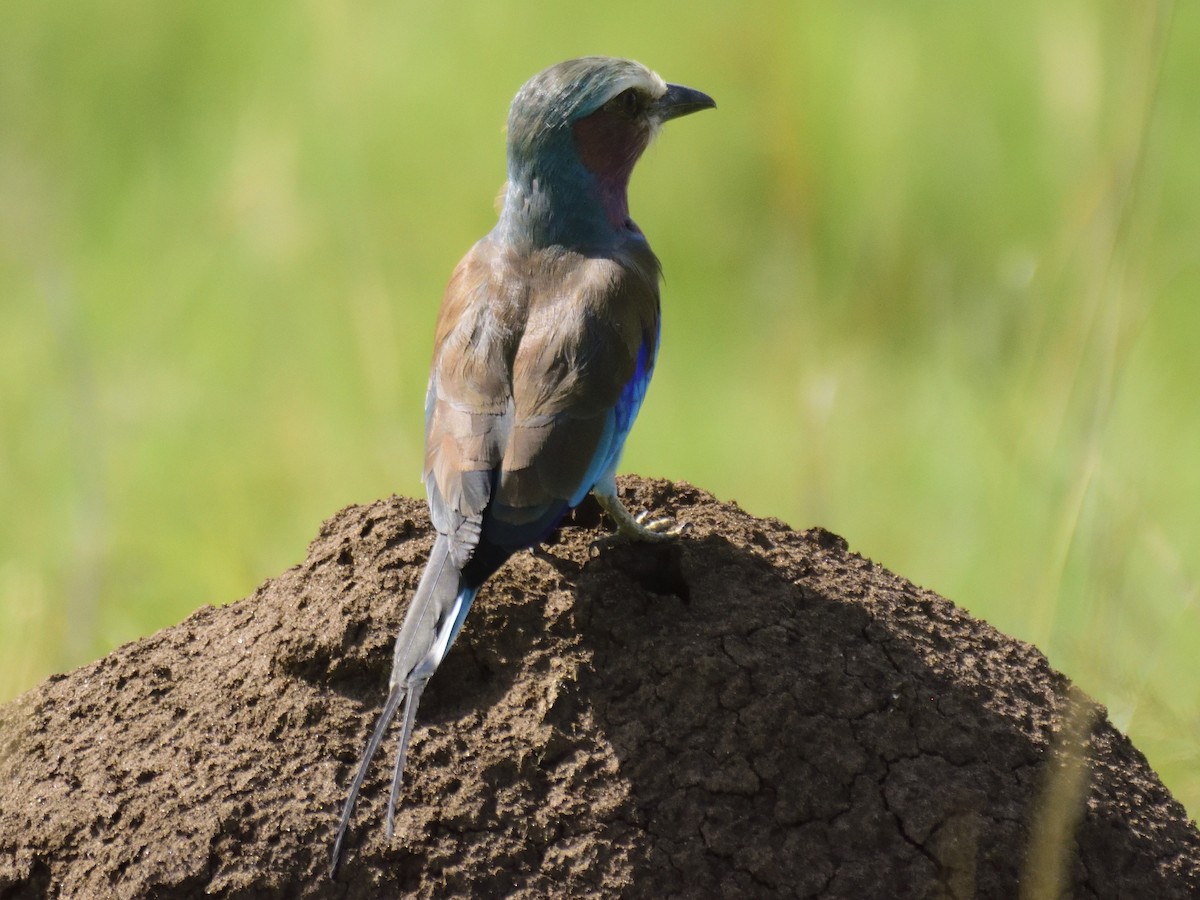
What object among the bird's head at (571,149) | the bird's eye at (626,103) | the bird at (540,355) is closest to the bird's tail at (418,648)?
the bird at (540,355)

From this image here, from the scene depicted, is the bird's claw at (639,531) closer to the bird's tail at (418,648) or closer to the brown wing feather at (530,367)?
the brown wing feather at (530,367)

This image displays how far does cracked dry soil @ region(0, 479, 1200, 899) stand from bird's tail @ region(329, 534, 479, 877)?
0.30 ft

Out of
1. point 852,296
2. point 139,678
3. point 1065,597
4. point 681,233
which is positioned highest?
point 681,233

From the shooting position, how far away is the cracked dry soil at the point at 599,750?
3561 mm

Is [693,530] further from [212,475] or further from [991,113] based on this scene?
[991,113]

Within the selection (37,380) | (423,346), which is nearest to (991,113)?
(423,346)

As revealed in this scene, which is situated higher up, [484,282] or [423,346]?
[423,346]

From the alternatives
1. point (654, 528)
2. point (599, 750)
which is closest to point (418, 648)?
point (599, 750)

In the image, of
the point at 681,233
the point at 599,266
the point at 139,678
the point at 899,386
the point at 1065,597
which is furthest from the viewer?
the point at 681,233

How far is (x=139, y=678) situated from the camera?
4191 mm

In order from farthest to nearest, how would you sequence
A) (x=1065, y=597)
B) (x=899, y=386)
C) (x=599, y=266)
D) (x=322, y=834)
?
(x=899, y=386) → (x=1065, y=597) → (x=599, y=266) → (x=322, y=834)

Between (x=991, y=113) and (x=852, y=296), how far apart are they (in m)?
1.54

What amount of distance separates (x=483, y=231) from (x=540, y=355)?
445 centimetres

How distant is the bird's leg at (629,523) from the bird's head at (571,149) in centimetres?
86
